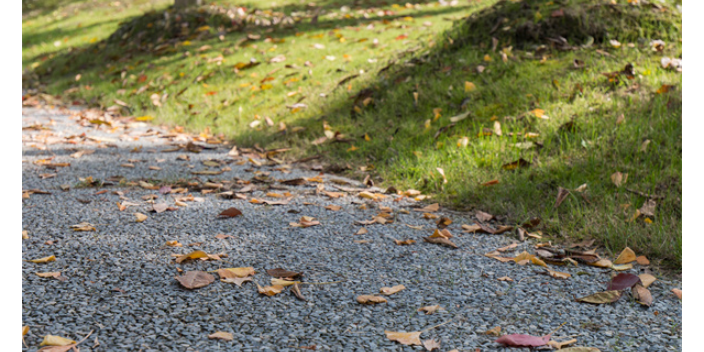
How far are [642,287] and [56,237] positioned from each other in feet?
9.46

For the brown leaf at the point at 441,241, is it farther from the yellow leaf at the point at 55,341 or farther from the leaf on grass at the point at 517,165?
the yellow leaf at the point at 55,341

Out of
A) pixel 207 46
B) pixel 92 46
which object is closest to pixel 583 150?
pixel 207 46

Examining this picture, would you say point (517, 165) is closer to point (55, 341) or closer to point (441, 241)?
point (441, 241)

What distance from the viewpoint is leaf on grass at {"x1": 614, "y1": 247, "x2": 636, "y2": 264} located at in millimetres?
2846

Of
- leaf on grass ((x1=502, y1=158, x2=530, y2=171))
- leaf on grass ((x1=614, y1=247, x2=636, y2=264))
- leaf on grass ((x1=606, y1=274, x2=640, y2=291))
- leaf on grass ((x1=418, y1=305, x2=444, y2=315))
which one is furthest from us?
leaf on grass ((x1=502, y1=158, x2=530, y2=171))

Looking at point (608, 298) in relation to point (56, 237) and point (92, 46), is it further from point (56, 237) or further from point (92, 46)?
point (92, 46)

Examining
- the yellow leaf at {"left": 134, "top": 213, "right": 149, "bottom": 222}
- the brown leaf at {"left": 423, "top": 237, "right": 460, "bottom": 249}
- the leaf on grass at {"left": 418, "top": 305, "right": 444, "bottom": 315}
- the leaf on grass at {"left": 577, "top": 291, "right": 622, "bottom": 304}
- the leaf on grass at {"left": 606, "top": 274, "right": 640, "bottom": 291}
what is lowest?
the brown leaf at {"left": 423, "top": 237, "right": 460, "bottom": 249}

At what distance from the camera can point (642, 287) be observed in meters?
2.48

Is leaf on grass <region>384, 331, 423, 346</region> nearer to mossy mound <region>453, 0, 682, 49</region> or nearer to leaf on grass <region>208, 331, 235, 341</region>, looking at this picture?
leaf on grass <region>208, 331, 235, 341</region>

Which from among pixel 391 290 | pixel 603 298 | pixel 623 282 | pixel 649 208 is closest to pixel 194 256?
pixel 391 290

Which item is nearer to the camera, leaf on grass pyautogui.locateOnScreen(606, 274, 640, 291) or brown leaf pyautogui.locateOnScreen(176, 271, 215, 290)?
brown leaf pyautogui.locateOnScreen(176, 271, 215, 290)

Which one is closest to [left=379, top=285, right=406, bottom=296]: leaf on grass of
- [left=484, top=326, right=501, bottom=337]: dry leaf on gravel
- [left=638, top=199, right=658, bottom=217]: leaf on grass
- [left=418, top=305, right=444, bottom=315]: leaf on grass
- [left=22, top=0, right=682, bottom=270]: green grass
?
[left=418, top=305, right=444, bottom=315]: leaf on grass

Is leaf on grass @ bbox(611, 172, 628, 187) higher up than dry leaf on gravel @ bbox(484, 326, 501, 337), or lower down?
lower down

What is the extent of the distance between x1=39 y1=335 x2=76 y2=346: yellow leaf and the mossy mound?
510 centimetres
